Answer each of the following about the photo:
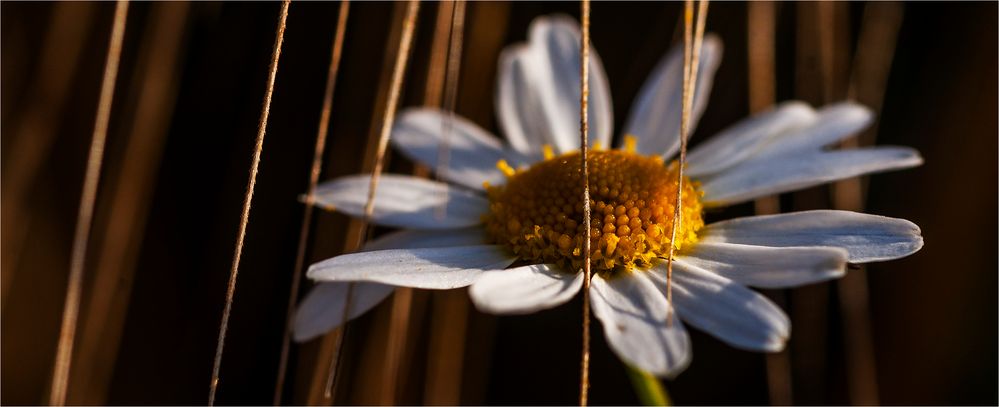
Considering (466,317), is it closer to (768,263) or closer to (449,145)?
(449,145)

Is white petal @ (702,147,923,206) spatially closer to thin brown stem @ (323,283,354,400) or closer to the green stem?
the green stem

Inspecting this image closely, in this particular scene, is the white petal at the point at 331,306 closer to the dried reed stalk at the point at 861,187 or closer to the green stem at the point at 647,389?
the green stem at the point at 647,389

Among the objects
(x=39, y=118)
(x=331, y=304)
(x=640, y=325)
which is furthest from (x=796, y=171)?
(x=39, y=118)

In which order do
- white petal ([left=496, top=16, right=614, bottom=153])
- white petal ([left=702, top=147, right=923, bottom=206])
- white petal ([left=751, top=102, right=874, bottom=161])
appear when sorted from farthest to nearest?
1. white petal ([left=496, top=16, right=614, bottom=153])
2. white petal ([left=751, top=102, right=874, bottom=161])
3. white petal ([left=702, top=147, right=923, bottom=206])

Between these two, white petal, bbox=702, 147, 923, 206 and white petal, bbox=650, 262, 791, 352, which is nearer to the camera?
white petal, bbox=650, 262, 791, 352

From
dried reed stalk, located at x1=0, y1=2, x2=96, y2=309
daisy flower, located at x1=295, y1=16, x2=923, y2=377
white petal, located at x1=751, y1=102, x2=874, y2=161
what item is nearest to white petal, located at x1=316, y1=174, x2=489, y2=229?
daisy flower, located at x1=295, y1=16, x2=923, y2=377

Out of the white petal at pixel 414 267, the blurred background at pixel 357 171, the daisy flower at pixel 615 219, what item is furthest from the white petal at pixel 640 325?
the blurred background at pixel 357 171

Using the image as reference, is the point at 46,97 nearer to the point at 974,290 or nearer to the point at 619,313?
the point at 619,313
